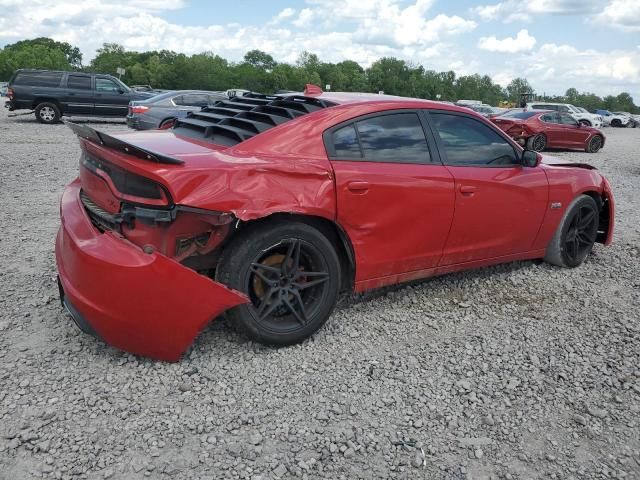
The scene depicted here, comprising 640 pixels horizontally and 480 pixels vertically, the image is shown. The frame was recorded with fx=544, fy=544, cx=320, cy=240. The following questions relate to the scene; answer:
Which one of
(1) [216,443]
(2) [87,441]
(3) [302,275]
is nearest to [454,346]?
(3) [302,275]

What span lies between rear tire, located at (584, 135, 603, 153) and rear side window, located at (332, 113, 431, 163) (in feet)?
52.6

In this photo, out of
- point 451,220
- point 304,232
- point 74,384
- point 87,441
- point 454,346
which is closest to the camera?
point 87,441

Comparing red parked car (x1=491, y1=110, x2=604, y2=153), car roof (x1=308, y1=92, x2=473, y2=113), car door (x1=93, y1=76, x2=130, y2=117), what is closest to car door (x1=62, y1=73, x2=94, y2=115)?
car door (x1=93, y1=76, x2=130, y2=117)

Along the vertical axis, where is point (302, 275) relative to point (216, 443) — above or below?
above

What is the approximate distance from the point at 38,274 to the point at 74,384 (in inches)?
67.7

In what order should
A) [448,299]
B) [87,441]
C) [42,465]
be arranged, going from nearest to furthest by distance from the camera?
[42,465]
[87,441]
[448,299]

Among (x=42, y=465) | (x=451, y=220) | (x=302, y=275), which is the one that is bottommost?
(x=42, y=465)

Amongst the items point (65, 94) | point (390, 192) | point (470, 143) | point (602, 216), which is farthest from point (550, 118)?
point (390, 192)

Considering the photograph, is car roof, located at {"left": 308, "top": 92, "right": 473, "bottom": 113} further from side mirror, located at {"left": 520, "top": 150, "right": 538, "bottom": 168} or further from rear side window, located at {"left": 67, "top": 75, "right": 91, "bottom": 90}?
rear side window, located at {"left": 67, "top": 75, "right": 91, "bottom": 90}

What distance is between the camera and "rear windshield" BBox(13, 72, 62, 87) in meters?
16.1

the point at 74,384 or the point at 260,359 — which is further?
the point at 260,359

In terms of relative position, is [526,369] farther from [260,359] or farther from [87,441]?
[87,441]

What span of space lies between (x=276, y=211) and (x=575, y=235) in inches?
125

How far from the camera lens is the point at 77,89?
16.6 metres
